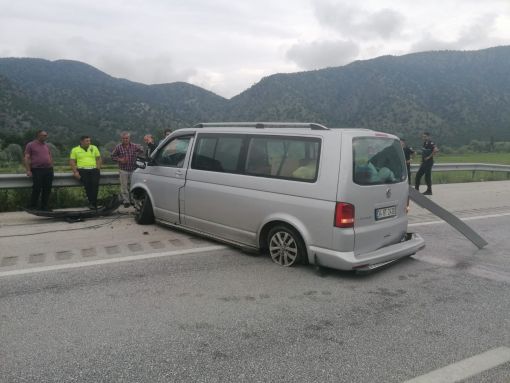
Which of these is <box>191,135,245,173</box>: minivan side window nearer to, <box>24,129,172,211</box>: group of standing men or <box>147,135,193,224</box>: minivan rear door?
<box>147,135,193,224</box>: minivan rear door

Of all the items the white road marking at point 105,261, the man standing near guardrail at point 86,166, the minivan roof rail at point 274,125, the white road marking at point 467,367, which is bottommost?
the white road marking at point 105,261

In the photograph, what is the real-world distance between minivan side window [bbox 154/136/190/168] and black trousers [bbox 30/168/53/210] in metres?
2.68

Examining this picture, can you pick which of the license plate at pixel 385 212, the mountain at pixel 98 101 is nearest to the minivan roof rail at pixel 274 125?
the license plate at pixel 385 212

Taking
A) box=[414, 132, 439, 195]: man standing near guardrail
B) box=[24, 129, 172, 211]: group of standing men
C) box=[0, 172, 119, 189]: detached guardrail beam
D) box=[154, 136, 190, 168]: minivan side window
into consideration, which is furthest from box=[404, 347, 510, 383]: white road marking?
box=[414, 132, 439, 195]: man standing near guardrail

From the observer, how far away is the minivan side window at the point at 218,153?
240 inches

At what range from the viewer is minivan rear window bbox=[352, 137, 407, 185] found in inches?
199

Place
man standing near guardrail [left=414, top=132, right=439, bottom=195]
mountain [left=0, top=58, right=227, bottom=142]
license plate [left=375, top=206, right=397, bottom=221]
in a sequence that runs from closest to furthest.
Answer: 1. license plate [left=375, top=206, right=397, bottom=221]
2. man standing near guardrail [left=414, top=132, right=439, bottom=195]
3. mountain [left=0, top=58, right=227, bottom=142]

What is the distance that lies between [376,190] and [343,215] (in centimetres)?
62

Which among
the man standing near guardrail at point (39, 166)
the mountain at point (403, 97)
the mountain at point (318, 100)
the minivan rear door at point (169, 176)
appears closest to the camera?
the minivan rear door at point (169, 176)

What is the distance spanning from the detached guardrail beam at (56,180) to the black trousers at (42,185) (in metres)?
0.26

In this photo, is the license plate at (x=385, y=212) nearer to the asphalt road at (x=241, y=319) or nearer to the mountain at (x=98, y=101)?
the asphalt road at (x=241, y=319)

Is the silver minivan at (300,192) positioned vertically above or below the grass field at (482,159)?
above

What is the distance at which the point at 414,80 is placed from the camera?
10494 centimetres

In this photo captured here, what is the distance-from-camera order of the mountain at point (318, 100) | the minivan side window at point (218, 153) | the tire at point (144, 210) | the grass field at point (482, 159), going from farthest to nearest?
the mountain at point (318, 100) → the grass field at point (482, 159) → the tire at point (144, 210) → the minivan side window at point (218, 153)
